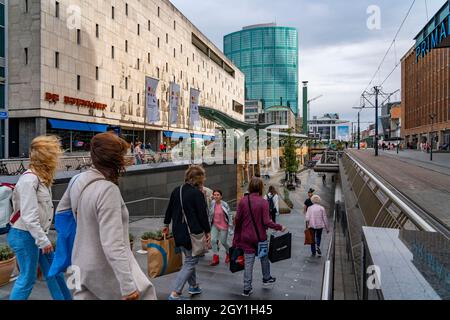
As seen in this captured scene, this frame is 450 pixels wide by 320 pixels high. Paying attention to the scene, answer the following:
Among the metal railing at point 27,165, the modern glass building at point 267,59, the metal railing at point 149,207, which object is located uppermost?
the modern glass building at point 267,59

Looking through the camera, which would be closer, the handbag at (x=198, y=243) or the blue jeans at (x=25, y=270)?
the blue jeans at (x=25, y=270)

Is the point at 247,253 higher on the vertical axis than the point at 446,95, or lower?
lower

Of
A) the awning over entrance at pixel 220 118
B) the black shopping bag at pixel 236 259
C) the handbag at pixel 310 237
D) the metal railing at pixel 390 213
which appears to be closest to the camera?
the metal railing at pixel 390 213

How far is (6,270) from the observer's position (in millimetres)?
5141

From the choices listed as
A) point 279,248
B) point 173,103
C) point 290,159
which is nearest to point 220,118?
point 173,103

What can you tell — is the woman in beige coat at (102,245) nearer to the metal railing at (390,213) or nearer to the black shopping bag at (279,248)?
the black shopping bag at (279,248)

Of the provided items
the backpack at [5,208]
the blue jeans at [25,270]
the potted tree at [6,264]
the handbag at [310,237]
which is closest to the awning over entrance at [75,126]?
the potted tree at [6,264]

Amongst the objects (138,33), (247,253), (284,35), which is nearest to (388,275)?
(247,253)

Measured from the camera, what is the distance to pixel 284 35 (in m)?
166

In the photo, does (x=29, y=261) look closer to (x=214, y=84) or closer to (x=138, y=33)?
(x=138, y=33)

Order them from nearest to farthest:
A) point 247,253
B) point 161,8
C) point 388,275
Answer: point 388,275 → point 247,253 → point 161,8

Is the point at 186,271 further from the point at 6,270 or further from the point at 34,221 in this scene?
the point at 6,270

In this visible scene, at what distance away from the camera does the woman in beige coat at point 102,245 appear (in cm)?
222
